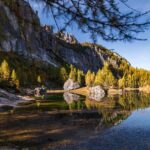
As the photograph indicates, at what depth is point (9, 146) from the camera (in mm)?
26609

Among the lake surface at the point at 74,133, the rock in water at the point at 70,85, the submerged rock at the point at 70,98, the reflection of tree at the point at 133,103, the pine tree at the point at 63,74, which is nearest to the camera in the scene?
the lake surface at the point at 74,133

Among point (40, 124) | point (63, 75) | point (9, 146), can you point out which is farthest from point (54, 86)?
point (9, 146)

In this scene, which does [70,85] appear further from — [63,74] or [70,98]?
[70,98]

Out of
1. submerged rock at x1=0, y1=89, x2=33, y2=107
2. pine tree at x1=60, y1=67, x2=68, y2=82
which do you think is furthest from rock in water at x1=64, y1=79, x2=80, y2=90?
submerged rock at x1=0, y1=89, x2=33, y2=107

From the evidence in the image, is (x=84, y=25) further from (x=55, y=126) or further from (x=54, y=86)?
(x=54, y=86)

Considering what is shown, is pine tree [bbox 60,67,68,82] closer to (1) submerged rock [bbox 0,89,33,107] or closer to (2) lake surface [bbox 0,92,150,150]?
(1) submerged rock [bbox 0,89,33,107]

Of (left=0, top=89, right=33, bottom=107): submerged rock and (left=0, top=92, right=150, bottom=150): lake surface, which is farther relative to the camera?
(left=0, top=89, right=33, bottom=107): submerged rock

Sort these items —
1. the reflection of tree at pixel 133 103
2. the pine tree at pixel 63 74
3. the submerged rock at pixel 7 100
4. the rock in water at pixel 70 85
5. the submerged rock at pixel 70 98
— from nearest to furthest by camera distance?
the submerged rock at pixel 7 100 → the reflection of tree at pixel 133 103 → the submerged rock at pixel 70 98 → the rock in water at pixel 70 85 → the pine tree at pixel 63 74

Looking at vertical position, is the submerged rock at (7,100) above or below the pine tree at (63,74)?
below

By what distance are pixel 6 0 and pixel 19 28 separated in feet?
2.18

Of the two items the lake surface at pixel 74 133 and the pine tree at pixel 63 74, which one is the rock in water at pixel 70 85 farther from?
the lake surface at pixel 74 133

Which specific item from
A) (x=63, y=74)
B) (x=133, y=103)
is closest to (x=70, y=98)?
(x=133, y=103)

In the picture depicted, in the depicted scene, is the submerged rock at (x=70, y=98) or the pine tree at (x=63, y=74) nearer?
the submerged rock at (x=70, y=98)

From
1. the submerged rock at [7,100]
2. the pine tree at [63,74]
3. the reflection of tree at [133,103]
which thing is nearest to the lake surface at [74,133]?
the submerged rock at [7,100]
